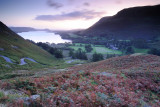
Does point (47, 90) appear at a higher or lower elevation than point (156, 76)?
higher

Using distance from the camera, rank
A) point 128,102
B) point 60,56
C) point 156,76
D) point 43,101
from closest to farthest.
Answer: point 43,101 → point 128,102 → point 156,76 → point 60,56

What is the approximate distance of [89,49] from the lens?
166 meters

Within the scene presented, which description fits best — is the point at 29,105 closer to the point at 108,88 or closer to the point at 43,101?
the point at 43,101

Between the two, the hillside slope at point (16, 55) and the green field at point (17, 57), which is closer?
the green field at point (17, 57)

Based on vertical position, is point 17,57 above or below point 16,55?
below

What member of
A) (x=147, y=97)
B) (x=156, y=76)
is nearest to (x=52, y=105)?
(x=147, y=97)

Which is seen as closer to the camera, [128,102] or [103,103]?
[103,103]

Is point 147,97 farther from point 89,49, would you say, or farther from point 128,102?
point 89,49

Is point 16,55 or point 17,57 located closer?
point 17,57

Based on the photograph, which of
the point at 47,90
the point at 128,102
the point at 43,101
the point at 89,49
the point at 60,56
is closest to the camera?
the point at 43,101

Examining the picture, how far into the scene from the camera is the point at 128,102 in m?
7.38

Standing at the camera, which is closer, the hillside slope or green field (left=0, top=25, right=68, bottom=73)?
green field (left=0, top=25, right=68, bottom=73)

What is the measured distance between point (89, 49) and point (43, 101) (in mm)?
161340

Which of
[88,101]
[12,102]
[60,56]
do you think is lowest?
[60,56]
